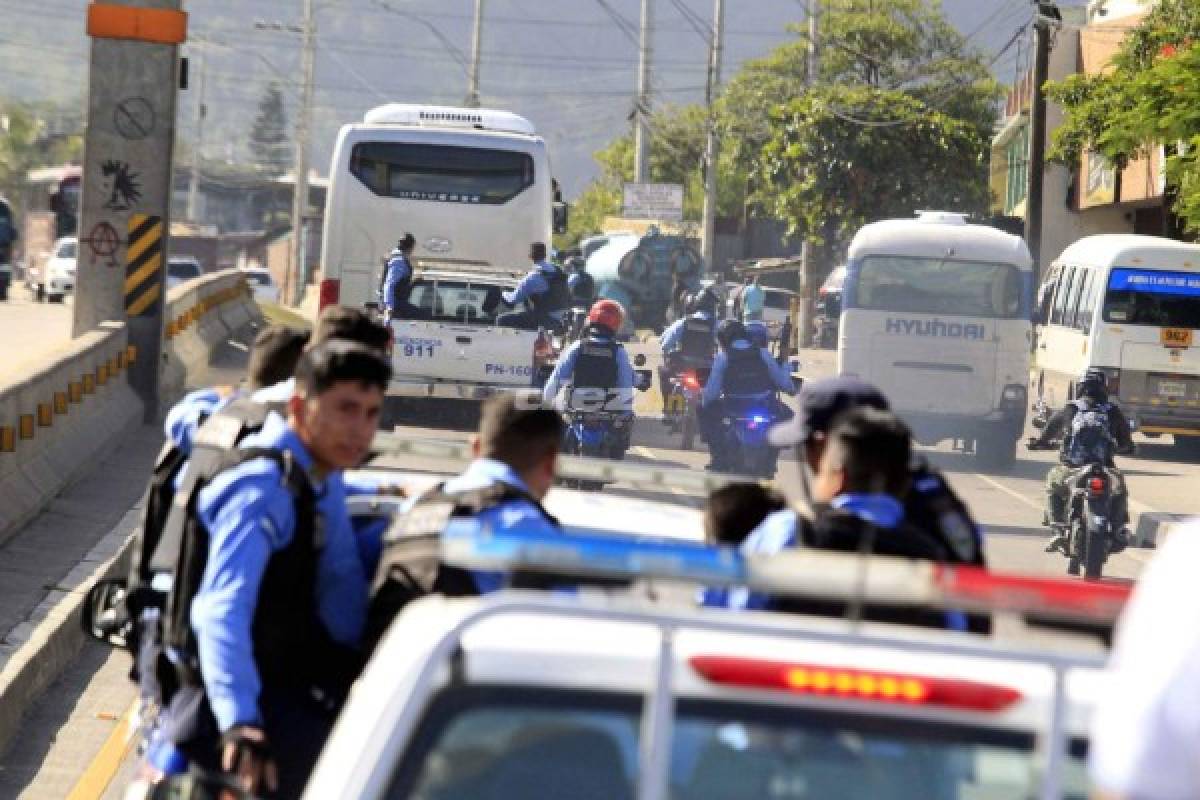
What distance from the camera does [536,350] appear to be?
72.0ft

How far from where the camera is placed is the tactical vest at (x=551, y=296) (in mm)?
22141

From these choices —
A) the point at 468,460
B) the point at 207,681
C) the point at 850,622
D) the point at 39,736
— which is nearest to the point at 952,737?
the point at 850,622

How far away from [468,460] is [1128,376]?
24184 millimetres

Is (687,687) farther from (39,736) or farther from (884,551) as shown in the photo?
(39,736)

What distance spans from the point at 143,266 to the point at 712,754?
62.0 feet

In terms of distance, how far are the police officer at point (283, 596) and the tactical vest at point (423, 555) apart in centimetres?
11

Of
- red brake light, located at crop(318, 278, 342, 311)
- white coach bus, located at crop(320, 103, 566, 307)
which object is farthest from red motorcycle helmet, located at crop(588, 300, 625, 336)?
white coach bus, located at crop(320, 103, 566, 307)

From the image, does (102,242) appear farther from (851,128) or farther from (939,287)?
(851,128)

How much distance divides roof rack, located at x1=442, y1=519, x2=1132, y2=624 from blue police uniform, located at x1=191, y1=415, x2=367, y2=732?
4.68 ft

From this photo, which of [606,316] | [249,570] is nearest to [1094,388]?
[606,316]

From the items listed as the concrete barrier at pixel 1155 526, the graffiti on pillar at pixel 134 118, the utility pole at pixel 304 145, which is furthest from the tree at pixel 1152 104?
the utility pole at pixel 304 145

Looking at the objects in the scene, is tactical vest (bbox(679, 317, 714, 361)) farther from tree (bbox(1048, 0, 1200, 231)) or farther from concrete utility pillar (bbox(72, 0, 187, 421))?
concrete utility pillar (bbox(72, 0, 187, 421))

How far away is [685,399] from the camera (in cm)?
2275

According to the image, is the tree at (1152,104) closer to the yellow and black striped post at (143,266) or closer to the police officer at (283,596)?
the yellow and black striped post at (143,266)
